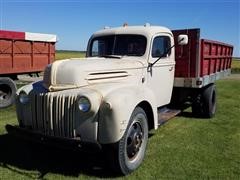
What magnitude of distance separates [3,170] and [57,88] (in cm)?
142

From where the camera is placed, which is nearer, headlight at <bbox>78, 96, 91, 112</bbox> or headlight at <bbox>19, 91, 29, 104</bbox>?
headlight at <bbox>78, 96, 91, 112</bbox>

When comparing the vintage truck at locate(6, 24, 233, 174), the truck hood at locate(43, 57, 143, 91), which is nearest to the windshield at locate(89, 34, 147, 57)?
the vintage truck at locate(6, 24, 233, 174)

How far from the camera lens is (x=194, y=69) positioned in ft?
27.8

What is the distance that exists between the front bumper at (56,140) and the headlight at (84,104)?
1.33ft

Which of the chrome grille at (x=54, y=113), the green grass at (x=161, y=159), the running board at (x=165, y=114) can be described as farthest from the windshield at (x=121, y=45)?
the chrome grille at (x=54, y=113)

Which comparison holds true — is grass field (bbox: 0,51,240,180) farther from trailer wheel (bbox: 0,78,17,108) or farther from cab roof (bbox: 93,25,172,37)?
trailer wheel (bbox: 0,78,17,108)

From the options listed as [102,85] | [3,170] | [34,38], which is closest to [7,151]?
[3,170]

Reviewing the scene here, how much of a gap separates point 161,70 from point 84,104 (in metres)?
2.66

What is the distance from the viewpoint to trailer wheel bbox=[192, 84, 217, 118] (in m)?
9.32

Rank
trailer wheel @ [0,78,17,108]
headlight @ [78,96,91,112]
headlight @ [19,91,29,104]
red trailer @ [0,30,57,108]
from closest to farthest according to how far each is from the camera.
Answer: headlight @ [78,96,91,112], headlight @ [19,91,29,104], red trailer @ [0,30,57,108], trailer wheel @ [0,78,17,108]

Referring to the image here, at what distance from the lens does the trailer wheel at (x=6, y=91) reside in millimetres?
10657

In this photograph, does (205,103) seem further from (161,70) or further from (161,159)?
(161,159)

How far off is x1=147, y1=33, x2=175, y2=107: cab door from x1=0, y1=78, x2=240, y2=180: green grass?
33.5 inches

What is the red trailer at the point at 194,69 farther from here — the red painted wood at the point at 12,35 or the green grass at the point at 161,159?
the red painted wood at the point at 12,35
